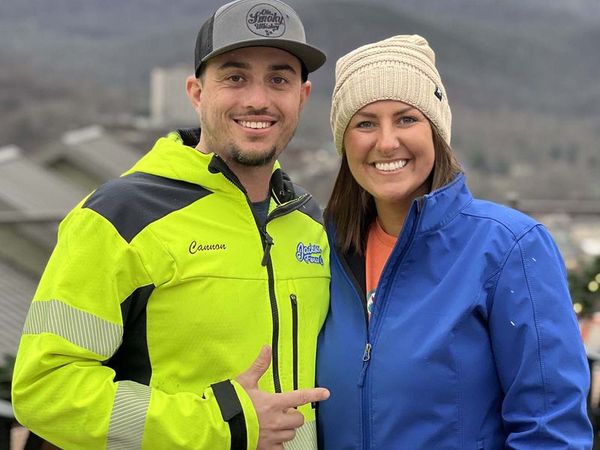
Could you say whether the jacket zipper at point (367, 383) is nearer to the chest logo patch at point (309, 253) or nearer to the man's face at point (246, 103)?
the chest logo patch at point (309, 253)

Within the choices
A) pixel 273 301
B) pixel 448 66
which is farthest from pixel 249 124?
pixel 448 66

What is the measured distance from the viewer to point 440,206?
181 centimetres

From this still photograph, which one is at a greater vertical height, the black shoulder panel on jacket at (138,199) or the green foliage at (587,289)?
the black shoulder panel on jacket at (138,199)

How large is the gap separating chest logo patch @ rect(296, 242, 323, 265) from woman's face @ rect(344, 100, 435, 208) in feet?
0.65

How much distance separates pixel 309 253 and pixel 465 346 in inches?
18.3

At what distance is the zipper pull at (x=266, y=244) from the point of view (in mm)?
1836

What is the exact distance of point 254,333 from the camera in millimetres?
1771

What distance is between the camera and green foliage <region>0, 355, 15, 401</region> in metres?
3.47

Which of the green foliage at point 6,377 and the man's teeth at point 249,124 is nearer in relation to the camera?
the man's teeth at point 249,124

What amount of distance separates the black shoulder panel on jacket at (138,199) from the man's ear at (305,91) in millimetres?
419

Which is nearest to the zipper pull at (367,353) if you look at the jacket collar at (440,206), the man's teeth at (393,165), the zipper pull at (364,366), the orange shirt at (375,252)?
the zipper pull at (364,366)

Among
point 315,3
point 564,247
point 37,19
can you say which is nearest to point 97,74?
point 37,19

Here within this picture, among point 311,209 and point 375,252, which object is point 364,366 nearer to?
point 375,252

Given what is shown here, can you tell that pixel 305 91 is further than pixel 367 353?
Yes
